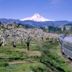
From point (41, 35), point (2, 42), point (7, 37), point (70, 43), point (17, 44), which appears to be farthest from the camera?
point (41, 35)

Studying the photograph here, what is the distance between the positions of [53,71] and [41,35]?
118774 mm

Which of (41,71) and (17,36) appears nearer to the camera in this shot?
(41,71)

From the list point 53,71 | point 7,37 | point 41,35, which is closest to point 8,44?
point 7,37

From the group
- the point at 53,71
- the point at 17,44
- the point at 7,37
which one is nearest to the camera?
the point at 53,71

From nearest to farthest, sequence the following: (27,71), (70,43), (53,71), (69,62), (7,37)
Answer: (27,71), (53,71), (70,43), (69,62), (7,37)

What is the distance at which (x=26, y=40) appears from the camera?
116 metres

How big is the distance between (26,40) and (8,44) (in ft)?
24.4

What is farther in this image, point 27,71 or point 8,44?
point 8,44

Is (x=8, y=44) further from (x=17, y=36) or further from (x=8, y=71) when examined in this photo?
(x=8, y=71)

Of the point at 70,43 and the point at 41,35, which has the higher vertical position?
the point at 70,43

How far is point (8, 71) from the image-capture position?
4797cm

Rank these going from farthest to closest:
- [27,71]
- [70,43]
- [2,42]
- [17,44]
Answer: [17,44] → [2,42] → [70,43] → [27,71]

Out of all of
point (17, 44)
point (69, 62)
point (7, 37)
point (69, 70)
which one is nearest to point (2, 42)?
point (7, 37)

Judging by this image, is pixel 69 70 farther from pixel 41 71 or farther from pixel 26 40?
pixel 26 40
